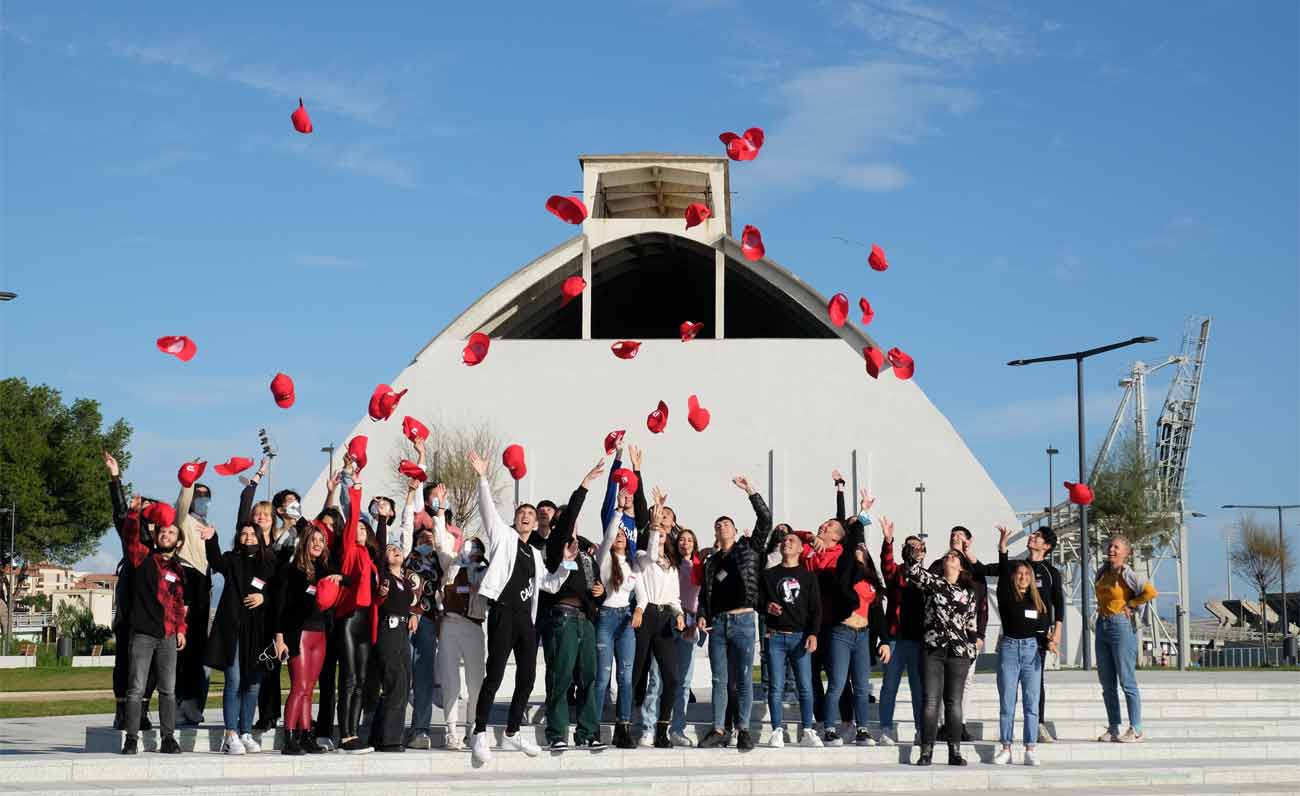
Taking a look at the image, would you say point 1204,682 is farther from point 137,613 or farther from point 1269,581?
point 1269,581

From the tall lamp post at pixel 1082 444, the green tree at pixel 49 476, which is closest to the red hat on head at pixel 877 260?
the tall lamp post at pixel 1082 444

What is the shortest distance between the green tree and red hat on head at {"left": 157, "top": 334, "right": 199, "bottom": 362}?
36.4m

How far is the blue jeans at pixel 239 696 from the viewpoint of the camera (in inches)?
368

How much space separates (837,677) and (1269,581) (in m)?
59.4

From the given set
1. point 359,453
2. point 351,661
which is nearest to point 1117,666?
point 351,661

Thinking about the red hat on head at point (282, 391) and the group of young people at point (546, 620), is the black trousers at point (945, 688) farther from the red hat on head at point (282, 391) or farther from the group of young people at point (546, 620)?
the red hat on head at point (282, 391)

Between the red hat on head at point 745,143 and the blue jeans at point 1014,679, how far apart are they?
5.56m

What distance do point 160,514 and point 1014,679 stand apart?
20.5 feet

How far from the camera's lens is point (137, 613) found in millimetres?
9234

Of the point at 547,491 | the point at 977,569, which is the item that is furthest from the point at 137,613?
the point at 547,491

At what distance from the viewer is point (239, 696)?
371 inches

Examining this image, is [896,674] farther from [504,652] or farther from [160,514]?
[160,514]

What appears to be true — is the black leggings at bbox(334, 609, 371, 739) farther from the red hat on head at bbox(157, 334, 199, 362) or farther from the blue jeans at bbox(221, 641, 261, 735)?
the red hat on head at bbox(157, 334, 199, 362)

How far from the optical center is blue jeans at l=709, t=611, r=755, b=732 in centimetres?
1020
